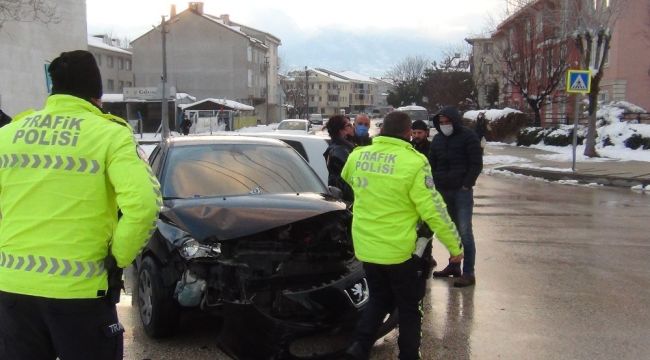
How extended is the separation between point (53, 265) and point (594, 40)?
2328cm

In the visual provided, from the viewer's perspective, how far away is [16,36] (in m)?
32.0

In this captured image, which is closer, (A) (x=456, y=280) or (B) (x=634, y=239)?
(A) (x=456, y=280)

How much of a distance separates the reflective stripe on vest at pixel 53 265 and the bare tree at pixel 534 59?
33.6 m

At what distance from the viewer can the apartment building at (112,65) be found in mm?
75331

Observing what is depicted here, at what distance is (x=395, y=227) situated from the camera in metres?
4.00

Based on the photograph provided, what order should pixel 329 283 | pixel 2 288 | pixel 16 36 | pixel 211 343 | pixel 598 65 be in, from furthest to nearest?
pixel 16 36, pixel 598 65, pixel 211 343, pixel 329 283, pixel 2 288

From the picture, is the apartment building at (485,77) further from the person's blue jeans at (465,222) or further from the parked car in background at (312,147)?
the person's blue jeans at (465,222)

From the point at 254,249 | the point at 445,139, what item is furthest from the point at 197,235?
the point at 445,139

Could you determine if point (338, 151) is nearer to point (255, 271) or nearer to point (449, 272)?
point (449, 272)

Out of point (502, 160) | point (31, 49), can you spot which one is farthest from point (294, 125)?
point (31, 49)

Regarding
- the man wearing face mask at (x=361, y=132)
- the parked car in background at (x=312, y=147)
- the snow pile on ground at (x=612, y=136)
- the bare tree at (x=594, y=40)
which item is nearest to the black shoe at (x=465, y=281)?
the man wearing face mask at (x=361, y=132)

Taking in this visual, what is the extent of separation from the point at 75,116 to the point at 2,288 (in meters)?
0.73

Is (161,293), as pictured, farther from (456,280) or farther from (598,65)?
(598,65)

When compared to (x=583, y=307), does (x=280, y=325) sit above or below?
above
